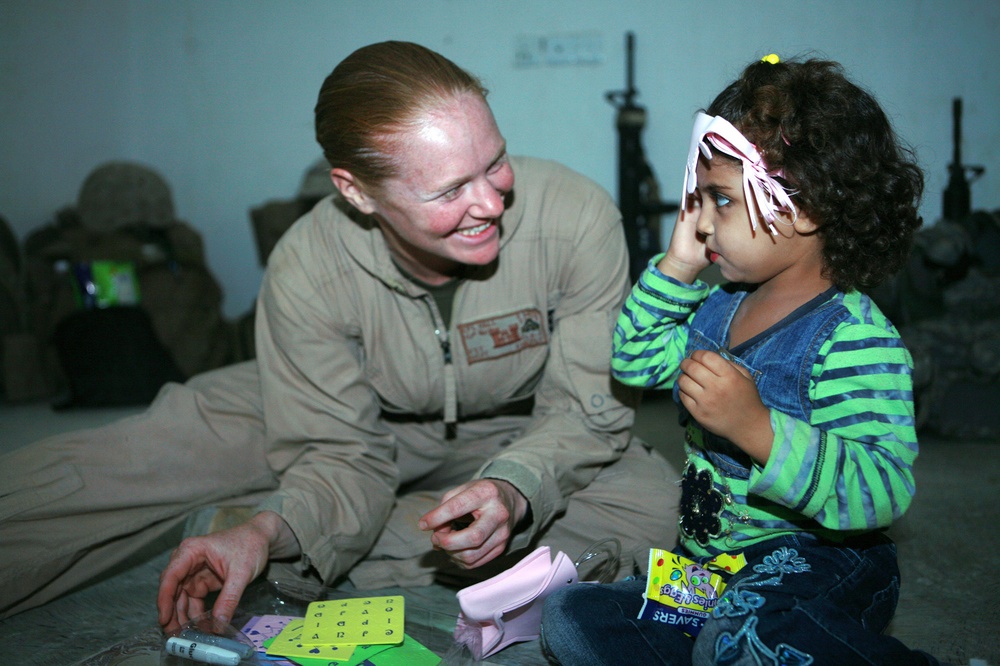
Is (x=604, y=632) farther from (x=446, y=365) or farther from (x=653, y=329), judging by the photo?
(x=446, y=365)

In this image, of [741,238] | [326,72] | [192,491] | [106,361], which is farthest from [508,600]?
[326,72]

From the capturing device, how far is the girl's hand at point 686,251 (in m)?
1.20

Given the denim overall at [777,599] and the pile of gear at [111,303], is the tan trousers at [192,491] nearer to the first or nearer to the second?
the denim overall at [777,599]

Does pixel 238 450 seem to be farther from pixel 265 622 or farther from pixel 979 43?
pixel 979 43

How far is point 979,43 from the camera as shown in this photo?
3361mm

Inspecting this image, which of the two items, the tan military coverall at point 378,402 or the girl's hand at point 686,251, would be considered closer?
the girl's hand at point 686,251

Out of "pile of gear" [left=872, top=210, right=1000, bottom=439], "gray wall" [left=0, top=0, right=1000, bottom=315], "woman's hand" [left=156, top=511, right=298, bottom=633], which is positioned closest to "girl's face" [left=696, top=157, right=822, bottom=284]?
"woman's hand" [left=156, top=511, right=298, bottom=633]

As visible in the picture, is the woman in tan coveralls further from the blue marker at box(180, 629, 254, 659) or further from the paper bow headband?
the paper bow headband

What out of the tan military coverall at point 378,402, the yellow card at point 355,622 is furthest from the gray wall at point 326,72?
the yellow card at point 355,622

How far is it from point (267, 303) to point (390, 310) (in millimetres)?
245

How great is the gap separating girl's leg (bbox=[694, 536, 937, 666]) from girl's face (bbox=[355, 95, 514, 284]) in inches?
26.3

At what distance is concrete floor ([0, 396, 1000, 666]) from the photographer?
1.25 m

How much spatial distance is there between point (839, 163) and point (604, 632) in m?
0.69

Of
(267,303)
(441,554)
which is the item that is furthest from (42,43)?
(441,554)
